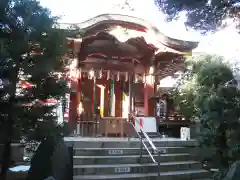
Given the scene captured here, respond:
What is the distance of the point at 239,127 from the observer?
6.93 meters

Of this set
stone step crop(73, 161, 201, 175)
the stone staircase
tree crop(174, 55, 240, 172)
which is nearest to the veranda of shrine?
the stone staircase

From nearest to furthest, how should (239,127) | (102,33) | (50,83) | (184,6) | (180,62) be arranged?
(184,6) < (50,83) < (239,127) < (102,33) < (180,62)

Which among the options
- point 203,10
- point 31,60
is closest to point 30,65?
point 31,60

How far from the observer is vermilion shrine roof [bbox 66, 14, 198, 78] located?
11.5 m

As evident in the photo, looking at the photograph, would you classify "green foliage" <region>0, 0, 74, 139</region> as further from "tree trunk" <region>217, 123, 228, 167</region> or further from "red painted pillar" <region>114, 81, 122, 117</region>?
"red painted pillar" <region>114, 81, 122, 117</region>

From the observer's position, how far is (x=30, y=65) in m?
A: 4.91

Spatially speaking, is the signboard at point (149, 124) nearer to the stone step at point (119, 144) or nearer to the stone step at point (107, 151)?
the stone step at point (119, 144)

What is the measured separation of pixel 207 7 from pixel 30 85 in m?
3.44

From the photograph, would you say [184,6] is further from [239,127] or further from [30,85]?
[239,127]

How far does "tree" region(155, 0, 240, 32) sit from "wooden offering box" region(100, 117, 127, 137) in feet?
21.8

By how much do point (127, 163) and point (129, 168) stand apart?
15.5 inches

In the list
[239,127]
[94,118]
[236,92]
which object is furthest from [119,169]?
[94,118]

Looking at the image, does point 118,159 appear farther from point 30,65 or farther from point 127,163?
point 30,65

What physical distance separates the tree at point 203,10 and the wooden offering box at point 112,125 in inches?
262
